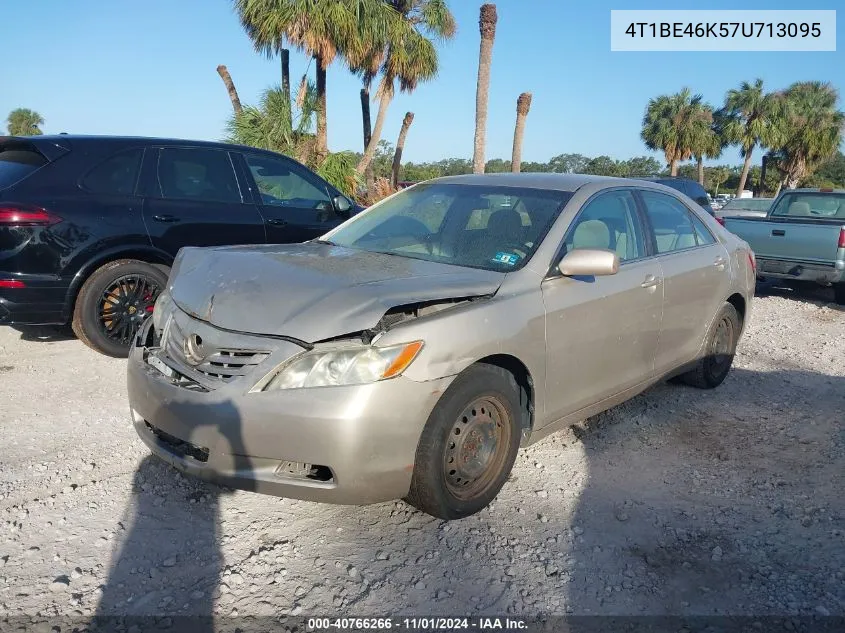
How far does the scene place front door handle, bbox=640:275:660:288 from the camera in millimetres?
4098

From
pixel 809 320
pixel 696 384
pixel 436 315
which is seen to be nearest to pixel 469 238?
pixel 436 315

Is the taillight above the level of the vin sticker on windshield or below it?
above

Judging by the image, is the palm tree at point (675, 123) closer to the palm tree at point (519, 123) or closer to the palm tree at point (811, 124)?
the palm tree at point (811, 124)

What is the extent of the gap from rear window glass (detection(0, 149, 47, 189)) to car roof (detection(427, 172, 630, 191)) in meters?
3.07

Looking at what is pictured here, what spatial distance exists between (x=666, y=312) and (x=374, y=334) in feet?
7.62

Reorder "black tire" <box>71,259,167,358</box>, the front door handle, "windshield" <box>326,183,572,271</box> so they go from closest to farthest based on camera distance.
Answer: "windshield" <box>326,183,572,271</box>, the front door handle, "black tire" <box>71,259,167,358</box>

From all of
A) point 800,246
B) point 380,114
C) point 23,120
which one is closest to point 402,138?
point 380,114

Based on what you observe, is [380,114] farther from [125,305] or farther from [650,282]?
[650,282]

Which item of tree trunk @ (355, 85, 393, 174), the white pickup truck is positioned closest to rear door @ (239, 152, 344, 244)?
the white pickup truck

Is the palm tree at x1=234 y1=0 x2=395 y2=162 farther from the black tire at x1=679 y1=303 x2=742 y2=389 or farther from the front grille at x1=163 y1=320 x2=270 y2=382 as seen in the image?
the front grille at x1=163 y1=320 x2=270 y2=382

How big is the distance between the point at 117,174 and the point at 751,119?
1904 inches

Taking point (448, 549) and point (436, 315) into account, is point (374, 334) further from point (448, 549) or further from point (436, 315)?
point (448, 549)

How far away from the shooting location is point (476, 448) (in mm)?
3148

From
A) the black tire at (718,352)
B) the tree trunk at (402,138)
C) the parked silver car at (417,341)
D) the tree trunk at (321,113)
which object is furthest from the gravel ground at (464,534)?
the tree trunk at (402,138)
